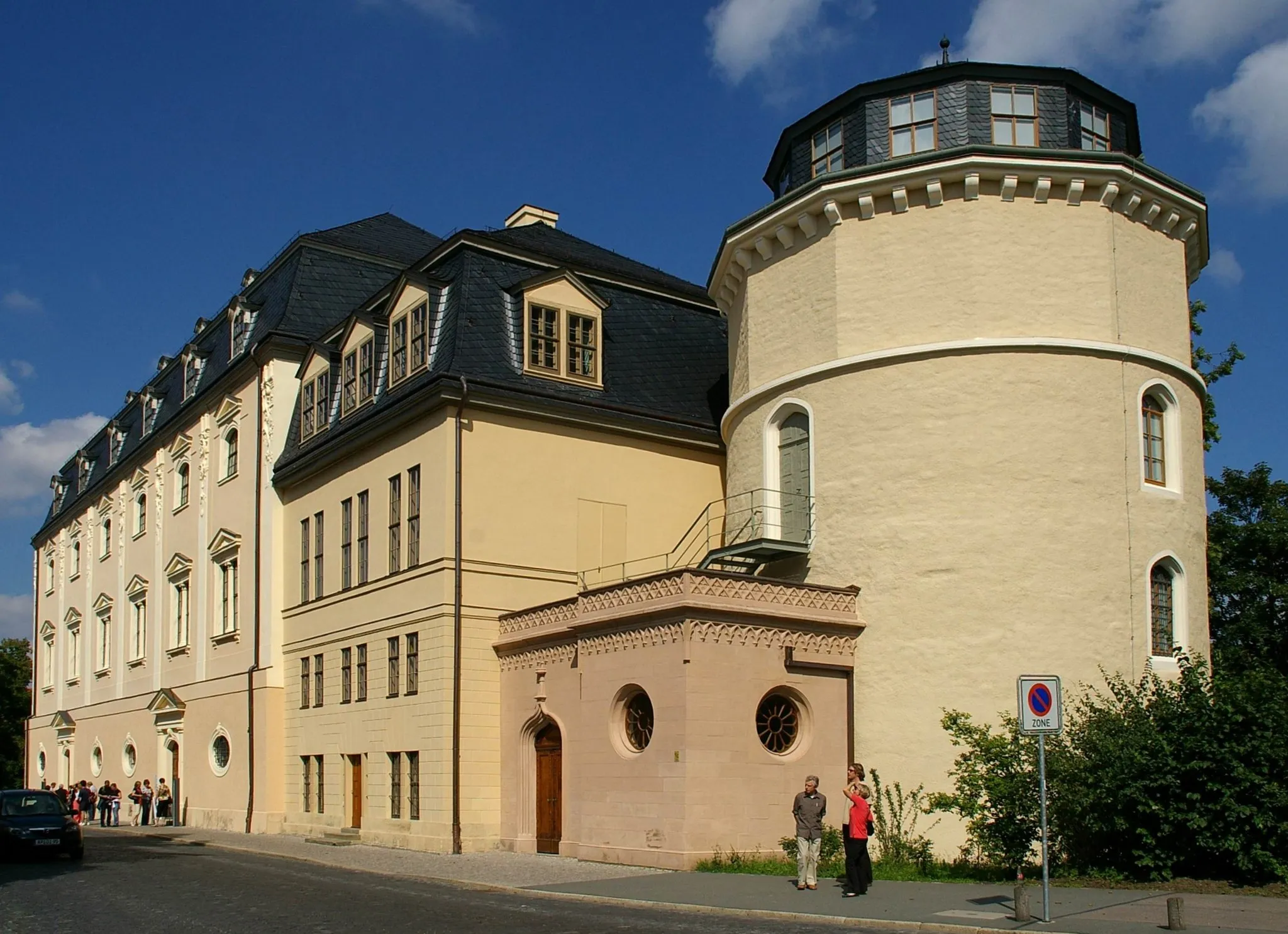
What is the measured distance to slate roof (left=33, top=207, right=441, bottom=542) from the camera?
36.7m

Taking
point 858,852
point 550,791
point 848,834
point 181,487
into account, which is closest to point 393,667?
point 550,791

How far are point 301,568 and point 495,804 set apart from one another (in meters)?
10.3

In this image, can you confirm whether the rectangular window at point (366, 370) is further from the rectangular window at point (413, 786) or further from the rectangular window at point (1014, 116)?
the rectangular window at point (1014, 116)

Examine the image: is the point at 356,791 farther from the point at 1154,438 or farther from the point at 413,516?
the point at 1154,438

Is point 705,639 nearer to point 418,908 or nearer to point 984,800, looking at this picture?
point 984,800

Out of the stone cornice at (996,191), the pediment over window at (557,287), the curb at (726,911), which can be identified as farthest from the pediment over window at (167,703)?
A: the stone cornice at (996,191)

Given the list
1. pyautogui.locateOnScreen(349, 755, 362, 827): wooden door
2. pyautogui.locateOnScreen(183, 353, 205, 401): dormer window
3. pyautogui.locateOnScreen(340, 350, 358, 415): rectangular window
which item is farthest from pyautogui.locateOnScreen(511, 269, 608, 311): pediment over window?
pyautogui.locateOnScreen(183, 353, 205, 401): dormer window

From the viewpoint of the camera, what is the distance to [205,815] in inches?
1473

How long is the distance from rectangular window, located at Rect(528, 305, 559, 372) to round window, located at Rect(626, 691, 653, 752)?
861 centimetres

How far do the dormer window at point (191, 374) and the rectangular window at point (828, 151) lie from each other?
23.7 meters

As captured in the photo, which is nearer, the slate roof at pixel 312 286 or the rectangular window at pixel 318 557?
the rectangular window at pixel 318 557

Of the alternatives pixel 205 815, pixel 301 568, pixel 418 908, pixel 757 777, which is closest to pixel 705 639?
pixel 757 777

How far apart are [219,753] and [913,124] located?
24662 millimetres

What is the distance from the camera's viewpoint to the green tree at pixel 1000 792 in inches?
712
